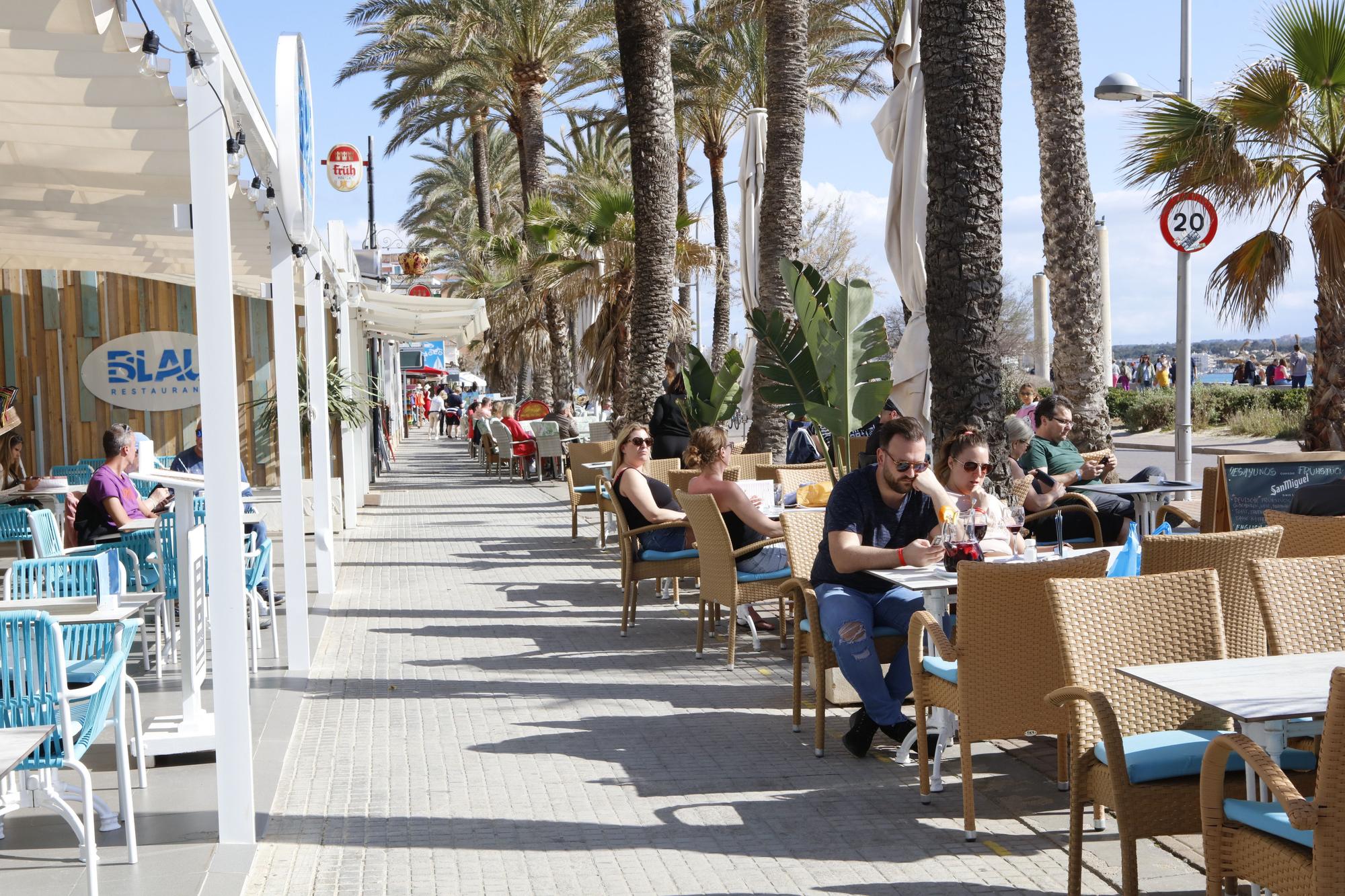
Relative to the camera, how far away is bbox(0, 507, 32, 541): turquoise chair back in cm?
1009

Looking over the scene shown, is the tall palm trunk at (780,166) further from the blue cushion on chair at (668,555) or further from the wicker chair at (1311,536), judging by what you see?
the wicker chair at (1311,536)

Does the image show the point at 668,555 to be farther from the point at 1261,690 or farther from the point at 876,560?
the point at 1261,690

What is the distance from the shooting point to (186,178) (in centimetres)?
825

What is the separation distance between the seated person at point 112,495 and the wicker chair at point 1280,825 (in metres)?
7.63

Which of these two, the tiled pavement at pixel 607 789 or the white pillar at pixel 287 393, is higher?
the white pillar at pixel 287 393

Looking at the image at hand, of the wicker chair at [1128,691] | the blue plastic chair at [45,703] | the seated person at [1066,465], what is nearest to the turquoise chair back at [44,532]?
the blue plastic chair at [45,703]

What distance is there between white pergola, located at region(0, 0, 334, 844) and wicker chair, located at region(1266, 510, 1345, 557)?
4357mm

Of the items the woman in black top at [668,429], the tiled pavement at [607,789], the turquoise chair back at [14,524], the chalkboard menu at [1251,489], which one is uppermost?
the woman in black top at [668,429]

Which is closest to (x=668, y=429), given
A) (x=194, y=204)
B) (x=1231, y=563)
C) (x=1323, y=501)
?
(x=1323, y=501)

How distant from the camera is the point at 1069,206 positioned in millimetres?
11852

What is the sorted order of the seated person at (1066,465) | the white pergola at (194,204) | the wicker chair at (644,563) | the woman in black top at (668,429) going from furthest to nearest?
the woman in black top at (668,429)
the seated person at (1066,465)
the wicker chair at (644,563)
the white pergola at (194,204)

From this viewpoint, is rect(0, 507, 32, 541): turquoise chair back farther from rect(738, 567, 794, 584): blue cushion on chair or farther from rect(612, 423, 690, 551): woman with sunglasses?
rect(738, 567, 794, 584): blue cushion on chair

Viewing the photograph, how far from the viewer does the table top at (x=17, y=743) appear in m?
3.14

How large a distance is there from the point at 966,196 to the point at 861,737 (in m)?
3.53
